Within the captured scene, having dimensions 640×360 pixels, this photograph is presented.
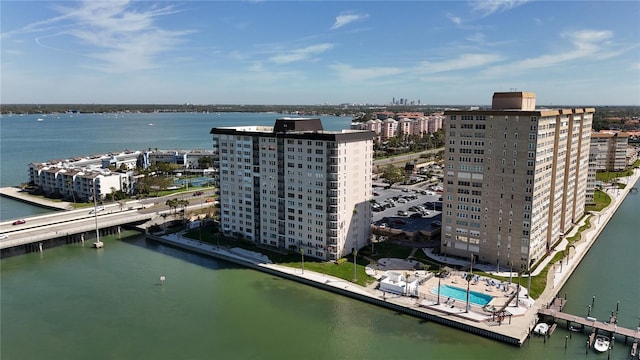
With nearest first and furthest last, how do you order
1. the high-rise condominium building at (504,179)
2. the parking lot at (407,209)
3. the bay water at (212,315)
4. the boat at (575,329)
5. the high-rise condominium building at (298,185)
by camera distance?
the bay water at (212,315), the boat at (575,329), the high-rise condominium building at (504,179), the high-rise condominium building at (298,185), the parking lot at (407,209)

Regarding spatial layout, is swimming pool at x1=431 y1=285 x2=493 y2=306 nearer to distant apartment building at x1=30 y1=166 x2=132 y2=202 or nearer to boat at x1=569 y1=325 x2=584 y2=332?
boat at x1=569 y1=325 x2=584 y2=332

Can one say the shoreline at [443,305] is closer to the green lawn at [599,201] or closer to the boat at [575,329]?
the boat at [575,329]

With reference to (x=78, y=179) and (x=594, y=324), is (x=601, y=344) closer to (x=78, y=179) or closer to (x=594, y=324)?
(x=594, y=324)

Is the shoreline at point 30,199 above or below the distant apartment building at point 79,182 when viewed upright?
below

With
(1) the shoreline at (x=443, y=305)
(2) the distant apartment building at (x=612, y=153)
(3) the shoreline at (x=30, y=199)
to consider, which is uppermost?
(2) the distant apartment building at (x=612, y=153)

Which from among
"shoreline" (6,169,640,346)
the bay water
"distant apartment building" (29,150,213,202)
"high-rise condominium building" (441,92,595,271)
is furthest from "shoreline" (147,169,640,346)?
"distant apartment building" (29,150,213,202)

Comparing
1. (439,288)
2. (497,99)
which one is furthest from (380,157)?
(439,288)

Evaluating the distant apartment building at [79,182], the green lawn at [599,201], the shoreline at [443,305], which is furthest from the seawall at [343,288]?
the green lawn at [599,201]
